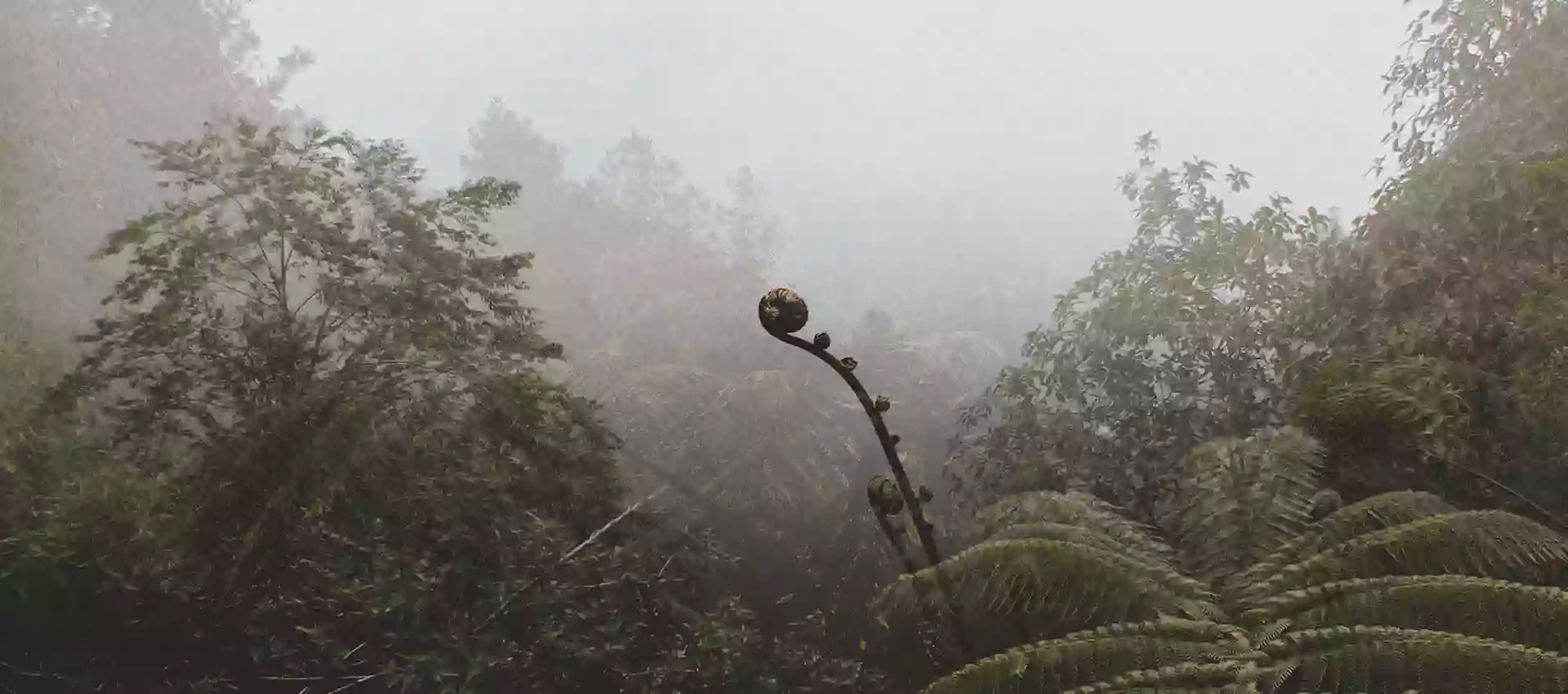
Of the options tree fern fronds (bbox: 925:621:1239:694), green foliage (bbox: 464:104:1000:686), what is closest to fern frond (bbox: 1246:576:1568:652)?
tree fern fronds (bbox: 925:621:1239:694)

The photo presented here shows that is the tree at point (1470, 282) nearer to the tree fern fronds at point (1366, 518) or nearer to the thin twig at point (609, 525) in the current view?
the tree fern fronds at point (1366, 518)

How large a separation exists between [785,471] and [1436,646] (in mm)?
1271

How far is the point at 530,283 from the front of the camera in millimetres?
1875

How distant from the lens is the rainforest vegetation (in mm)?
1396

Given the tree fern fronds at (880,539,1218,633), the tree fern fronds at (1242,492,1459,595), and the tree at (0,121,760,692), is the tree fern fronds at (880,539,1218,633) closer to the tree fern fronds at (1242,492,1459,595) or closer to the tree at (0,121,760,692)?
the tree fern fronds at (1242,492,1459,595)

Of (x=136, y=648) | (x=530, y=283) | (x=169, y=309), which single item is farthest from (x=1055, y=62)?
(x=136, y=648)

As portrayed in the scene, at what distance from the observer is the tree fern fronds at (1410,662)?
908 mm

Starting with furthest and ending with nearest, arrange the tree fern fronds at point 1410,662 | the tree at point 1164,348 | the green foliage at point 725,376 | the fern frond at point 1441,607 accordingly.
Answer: the tree at point 1164,348 < the green foliage at point 725,376 < the fern frond at point 1441,607 < the tree fern fronds at point 1410,662

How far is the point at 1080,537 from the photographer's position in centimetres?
139

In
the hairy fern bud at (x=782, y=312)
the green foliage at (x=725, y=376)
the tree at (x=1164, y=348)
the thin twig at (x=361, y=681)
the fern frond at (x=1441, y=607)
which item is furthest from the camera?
the tree at (x=1164, y=348)

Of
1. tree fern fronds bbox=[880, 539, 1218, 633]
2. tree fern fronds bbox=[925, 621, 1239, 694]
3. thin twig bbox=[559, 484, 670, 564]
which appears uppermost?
thin twig bbox=[559, 484, 670, 564]

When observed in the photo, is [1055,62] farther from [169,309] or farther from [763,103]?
[169,309]

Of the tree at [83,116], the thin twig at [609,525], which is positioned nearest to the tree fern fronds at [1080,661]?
the thin twig at [609,525]

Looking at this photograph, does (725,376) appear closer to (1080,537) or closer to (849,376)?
(849,376)
